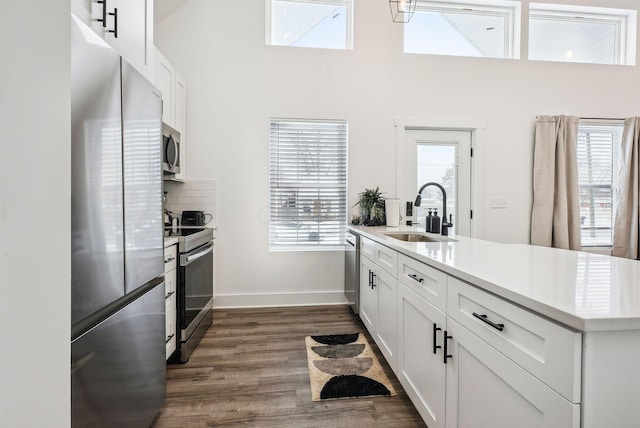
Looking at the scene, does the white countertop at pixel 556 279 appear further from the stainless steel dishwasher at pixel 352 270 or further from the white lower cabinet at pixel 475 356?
the stainless steel dishwasher at pixel 352 270

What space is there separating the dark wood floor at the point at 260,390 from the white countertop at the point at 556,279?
0.90m

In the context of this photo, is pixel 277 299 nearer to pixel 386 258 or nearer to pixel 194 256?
pixel 194 256

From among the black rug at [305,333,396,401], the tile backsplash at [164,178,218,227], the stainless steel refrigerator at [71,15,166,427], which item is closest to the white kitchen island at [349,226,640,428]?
the black rug at [305,333,396,401]

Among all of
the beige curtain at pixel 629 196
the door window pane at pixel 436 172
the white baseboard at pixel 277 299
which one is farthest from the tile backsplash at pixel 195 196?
the beige curtain at pixel 629 196

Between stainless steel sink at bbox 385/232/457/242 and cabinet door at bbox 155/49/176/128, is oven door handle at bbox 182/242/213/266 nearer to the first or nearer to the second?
cabinet door at bbox 155/49/176/128

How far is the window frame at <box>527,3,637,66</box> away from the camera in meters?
3.76

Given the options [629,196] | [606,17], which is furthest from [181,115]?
[606,17]

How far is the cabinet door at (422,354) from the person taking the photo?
4.26 feet

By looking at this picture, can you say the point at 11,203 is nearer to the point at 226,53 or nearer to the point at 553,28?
the point at 226,53

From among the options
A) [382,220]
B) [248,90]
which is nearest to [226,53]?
[248,90]

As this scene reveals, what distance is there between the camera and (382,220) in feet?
11.0

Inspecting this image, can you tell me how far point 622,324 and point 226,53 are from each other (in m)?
3.66

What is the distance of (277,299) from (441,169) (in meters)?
2.41

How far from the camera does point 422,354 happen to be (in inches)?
57.6
